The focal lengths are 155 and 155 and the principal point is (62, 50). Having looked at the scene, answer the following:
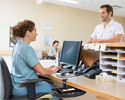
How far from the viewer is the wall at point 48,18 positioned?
5.36 meters

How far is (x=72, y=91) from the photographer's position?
1.36 metres

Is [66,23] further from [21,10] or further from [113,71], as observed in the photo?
[113,71]

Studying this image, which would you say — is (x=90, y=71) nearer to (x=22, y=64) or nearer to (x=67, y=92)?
(x=67, y=92)

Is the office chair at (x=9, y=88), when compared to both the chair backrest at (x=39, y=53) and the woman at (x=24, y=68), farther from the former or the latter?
the chair backrest at (x=39, y=53)

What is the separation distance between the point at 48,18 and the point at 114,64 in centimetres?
494

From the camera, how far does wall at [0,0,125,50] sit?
5359mm

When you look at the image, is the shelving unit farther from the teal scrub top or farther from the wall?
the wall

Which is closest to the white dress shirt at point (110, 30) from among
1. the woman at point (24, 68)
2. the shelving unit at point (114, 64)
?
the shelving unit at point (114, 64)

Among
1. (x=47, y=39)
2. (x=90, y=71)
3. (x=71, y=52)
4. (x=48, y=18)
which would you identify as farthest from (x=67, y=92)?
(x=48, y=18)

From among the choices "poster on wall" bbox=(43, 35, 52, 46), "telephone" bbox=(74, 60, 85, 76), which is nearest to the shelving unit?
"telephone" bbox=(74, 60, 85, 76)

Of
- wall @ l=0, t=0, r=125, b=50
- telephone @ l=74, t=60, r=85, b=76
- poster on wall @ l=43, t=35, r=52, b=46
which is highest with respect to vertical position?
wall @ l=0, t=0, r=125, b=50

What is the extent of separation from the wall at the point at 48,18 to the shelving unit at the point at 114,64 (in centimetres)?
442

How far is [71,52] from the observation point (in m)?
1.99

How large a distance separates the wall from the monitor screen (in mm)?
3772
